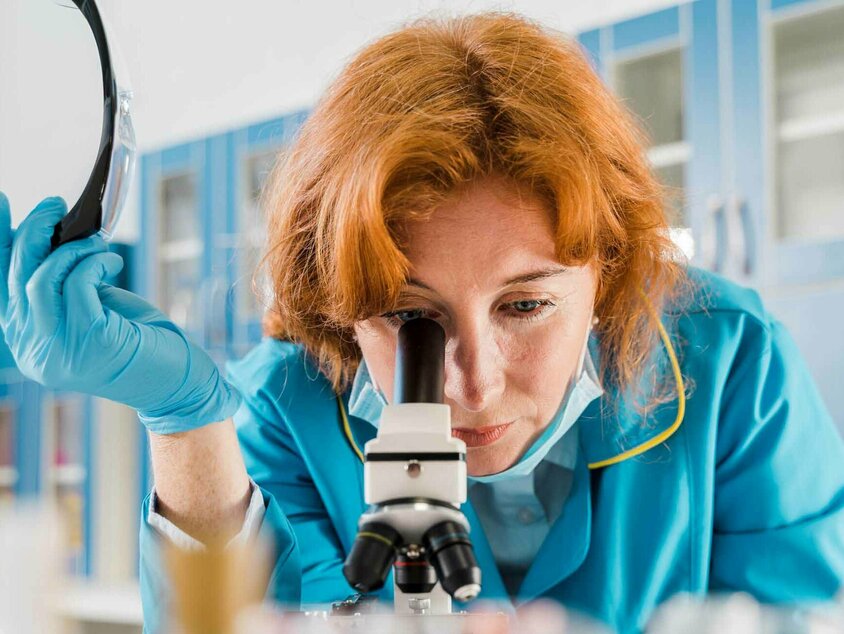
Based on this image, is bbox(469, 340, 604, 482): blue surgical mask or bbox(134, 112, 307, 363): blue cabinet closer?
bbox(469, 340, 604, 482): blue surgical mask

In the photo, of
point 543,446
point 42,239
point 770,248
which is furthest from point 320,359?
point 770,248

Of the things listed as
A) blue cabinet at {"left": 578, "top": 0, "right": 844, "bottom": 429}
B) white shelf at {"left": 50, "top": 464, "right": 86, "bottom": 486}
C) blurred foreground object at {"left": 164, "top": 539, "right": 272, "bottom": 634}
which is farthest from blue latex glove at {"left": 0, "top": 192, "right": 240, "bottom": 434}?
white shelf at {"left": 50, "top": 464, "right": 86, "bottom": 486}

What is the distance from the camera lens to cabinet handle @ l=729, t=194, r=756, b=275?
2752 millimetres

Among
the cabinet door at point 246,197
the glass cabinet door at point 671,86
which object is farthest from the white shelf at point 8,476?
the glass cabinet door at point 671,86

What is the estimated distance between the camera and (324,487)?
150 centimetres

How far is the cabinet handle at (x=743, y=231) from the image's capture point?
2752mm

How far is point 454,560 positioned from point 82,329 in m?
0.48

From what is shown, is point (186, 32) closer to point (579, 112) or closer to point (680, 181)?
point (680, 181)

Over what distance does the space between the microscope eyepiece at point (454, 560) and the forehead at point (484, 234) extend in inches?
15.4

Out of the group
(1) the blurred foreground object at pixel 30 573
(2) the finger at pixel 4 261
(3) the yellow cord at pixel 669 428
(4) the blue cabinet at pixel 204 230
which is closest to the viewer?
(1) the blurred foreground object at pixel 30 573

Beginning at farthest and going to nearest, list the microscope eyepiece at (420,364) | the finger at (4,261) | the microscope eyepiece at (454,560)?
1. the finger at (4,261)
2. the microscope eyepiece at (420,364)
3. the microscope eyepiece at (454,560)

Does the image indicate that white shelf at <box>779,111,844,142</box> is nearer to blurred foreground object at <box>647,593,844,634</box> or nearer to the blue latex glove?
the blue latex glove

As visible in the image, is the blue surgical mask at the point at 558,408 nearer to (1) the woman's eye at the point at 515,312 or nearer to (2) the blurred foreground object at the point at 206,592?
(1) the woman's eye at the point at 515,312

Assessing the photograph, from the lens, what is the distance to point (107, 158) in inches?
39.3
